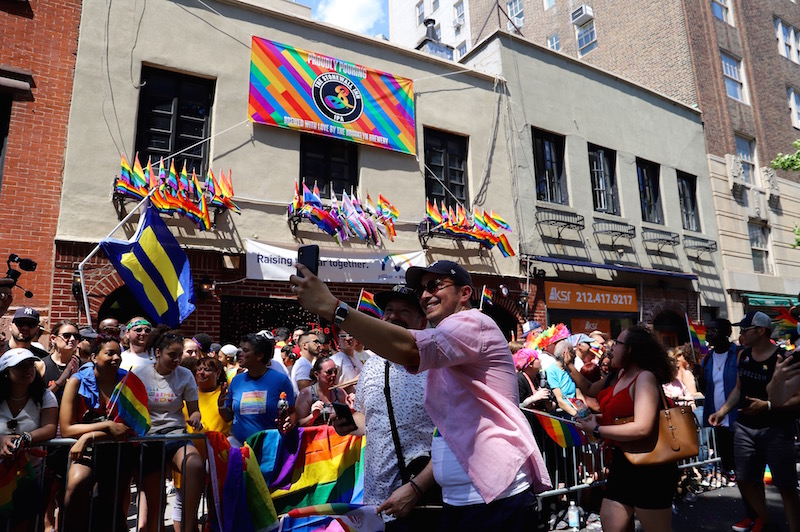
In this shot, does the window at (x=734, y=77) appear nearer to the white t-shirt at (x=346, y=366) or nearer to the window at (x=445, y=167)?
the window at (x=445, y=167)

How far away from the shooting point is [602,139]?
48.9 ft

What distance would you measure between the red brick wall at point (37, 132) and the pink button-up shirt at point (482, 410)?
781 centimetres

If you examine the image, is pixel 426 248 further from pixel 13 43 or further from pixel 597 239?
pixel 13 43

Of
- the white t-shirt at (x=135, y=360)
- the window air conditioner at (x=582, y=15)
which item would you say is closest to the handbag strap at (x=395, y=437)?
the white t-shirt at (x=135, y=360)

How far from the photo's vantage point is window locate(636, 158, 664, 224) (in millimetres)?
15586

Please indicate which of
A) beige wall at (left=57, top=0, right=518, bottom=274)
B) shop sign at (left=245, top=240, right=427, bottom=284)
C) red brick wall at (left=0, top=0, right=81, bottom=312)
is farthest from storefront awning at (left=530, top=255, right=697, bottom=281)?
red brick wall at (left=0, top=0, right=81, bottom=312)

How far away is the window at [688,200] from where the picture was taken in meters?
16.5

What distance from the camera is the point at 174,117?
9.41m

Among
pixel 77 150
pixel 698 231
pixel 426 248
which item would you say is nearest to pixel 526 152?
pixel 426 248

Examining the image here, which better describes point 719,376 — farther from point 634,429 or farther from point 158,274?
point 158,274

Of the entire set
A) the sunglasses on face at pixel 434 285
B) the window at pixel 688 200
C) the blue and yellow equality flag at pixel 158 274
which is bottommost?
the sunglasses on face at pixel 434 285

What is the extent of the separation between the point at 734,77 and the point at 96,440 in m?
22.1

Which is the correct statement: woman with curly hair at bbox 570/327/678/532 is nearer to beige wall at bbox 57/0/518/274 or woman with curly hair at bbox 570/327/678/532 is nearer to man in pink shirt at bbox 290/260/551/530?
man in pink shirt at bbox 290/260/551/530

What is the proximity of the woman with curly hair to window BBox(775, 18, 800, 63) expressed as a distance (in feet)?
77.1
